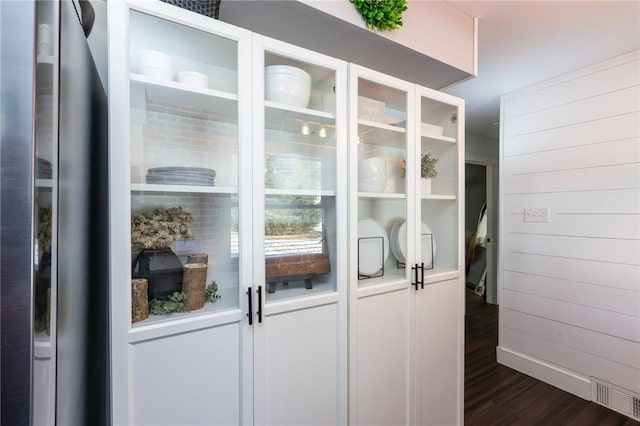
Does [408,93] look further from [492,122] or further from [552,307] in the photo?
[492,122]

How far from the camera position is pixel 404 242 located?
1.55 metres

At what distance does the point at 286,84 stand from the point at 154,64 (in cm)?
47

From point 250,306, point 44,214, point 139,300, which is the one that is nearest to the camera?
point 44,214

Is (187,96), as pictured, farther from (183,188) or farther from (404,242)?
(404,242)

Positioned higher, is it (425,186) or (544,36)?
(544,36)

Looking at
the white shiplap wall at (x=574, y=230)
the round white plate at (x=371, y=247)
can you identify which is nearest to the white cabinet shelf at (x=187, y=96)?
the round white plate at (x=371, y=247)

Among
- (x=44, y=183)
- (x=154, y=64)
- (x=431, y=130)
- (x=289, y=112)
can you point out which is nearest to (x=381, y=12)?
(x=289, y=112)

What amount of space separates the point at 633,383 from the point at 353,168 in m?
2.48

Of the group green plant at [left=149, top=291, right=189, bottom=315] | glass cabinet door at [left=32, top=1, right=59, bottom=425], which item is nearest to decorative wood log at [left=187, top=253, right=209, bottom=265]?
green plant at [left=149, top=291, right=189, bottom=315]

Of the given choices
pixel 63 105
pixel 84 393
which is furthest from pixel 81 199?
pixel 84 393

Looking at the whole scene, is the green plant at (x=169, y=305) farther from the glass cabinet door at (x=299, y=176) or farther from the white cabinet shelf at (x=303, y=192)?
the white cabinet shelf at (x=303, y=192)

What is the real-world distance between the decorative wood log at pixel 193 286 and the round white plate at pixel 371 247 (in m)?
0.73

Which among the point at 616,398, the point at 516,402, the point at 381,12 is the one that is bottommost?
the point at 516,402

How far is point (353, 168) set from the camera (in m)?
1.28
